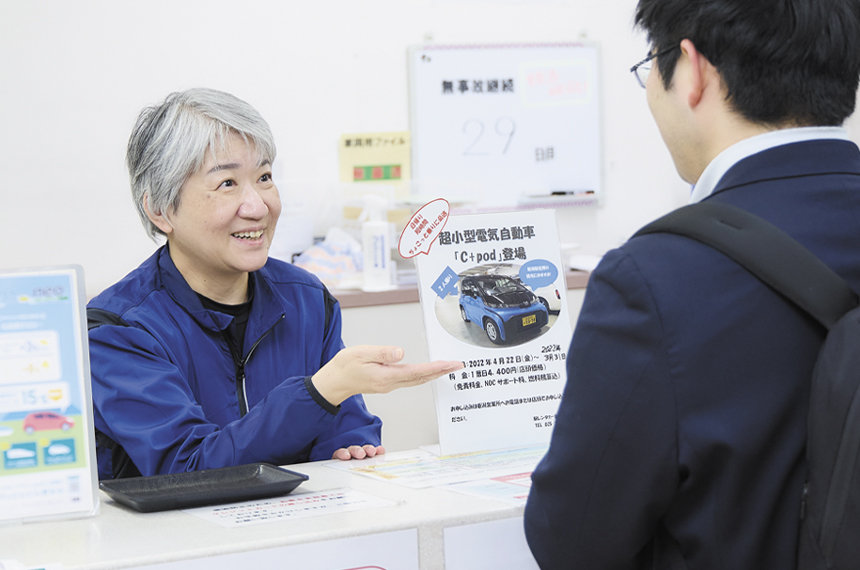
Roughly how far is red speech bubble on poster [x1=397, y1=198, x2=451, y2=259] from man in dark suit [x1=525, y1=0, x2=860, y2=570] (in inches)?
24.3

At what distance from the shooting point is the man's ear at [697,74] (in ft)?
3.42

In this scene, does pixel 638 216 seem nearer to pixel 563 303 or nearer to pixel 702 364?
pixel 563 303

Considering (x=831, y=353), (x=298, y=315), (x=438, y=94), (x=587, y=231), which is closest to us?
(x=831, y=353)

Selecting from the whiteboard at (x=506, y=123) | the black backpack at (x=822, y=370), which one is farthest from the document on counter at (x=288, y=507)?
the whiteboard at (x=506, y=123)

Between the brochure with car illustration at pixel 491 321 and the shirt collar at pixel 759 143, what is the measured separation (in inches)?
23.6

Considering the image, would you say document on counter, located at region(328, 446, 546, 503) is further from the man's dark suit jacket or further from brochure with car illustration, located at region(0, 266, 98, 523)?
brochure with car illustration, located at region(0, 266, 98, 523)

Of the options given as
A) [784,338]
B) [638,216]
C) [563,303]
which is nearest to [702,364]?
[784,338]

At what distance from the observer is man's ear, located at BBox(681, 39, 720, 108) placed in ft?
3.42

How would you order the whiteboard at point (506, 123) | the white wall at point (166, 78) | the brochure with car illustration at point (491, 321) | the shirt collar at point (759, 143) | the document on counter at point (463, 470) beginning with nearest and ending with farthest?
the shirt collar at point (759, 143), the document on counter at point (463, 470), the brochure with car illustration at point (491, 321), the white wall at point (166, 78), the whiteboard at point (506, 123)

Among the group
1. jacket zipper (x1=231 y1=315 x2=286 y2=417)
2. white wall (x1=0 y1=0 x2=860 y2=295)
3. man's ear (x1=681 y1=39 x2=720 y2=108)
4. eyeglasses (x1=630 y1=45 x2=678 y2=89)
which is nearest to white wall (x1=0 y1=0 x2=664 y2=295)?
white wall (x1=0 y1=0 x2=860 y2=295)

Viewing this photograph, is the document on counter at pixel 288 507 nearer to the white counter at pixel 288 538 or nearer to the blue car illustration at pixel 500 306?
the white counter at pixel 288 538

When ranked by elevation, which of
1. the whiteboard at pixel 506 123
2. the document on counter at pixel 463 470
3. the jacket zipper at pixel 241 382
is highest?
the whiteboard at pixel 506 123

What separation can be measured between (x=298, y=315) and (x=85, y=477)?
2.14 ft

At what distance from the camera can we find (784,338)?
96cm
